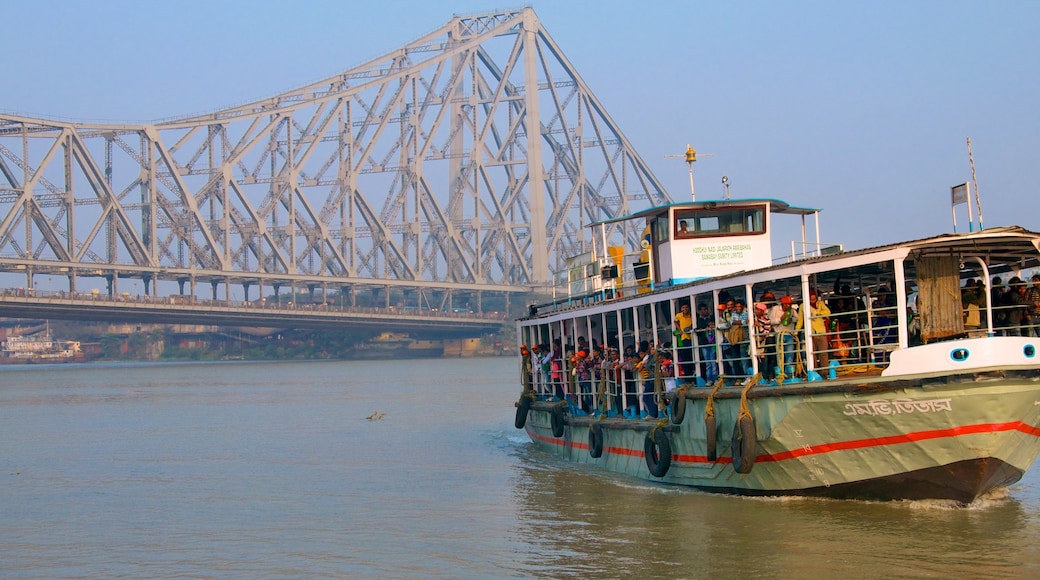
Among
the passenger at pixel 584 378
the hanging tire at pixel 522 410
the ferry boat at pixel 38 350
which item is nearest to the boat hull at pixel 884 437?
the passenger at pixel 584 378

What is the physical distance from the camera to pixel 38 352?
147250 mm

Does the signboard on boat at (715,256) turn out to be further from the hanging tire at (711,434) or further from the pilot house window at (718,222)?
the hanging tire at (711,434)

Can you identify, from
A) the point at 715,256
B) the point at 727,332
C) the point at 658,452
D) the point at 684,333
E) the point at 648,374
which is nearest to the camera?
the point at 727,332

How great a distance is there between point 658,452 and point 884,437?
13.3ft

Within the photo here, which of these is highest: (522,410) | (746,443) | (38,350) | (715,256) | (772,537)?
(38,350)

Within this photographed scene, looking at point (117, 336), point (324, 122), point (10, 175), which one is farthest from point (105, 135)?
point (117, 336)

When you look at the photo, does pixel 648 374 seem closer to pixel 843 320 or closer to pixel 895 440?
pixel 843 320

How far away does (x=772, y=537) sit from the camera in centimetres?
1438

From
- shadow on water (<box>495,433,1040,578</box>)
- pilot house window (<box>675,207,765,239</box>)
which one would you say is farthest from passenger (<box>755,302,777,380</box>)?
pilot house window (<box>675,207,765,239</box>)

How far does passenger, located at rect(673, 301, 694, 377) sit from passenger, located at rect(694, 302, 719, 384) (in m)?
0.12

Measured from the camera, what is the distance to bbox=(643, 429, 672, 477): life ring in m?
17.5

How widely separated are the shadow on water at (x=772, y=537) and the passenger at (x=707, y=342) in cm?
157

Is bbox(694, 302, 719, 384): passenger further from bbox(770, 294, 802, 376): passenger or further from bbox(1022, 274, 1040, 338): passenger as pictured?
bbox(1022, 274, 1040, 338): passenger

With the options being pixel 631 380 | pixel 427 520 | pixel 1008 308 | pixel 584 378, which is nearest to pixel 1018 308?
pixel 1008 308
